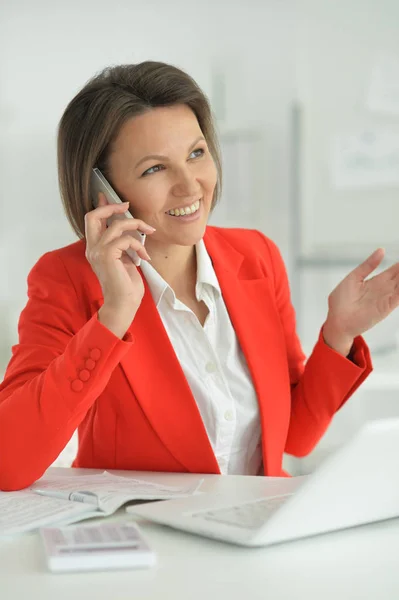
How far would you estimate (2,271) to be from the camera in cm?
388

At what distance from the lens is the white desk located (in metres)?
0.93

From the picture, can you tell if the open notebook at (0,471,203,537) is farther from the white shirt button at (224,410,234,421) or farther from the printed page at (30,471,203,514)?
the white shirt button at (224,410,234,421)

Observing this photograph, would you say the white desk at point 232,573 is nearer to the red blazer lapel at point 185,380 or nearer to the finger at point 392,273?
the red blazer lapel at point 185,380

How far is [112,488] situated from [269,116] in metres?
2.65

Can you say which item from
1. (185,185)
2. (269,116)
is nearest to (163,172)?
(185,185)

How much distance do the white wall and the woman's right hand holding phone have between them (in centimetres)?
224

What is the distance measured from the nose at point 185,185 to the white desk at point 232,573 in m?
0.79

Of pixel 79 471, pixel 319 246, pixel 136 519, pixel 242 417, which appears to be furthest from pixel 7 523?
pixel 319 246

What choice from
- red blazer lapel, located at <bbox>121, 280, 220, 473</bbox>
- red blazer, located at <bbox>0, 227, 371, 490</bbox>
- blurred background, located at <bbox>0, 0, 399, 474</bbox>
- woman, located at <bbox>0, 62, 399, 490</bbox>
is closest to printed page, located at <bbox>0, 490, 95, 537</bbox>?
red blazer, located at <bbox>0, 227, 371, 490</bbox>

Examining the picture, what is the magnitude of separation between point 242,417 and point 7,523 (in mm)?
683

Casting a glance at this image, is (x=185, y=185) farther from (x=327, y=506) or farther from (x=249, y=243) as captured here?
(x=327, y=506)

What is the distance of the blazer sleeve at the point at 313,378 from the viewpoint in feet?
6.09

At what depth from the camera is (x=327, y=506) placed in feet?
3.53

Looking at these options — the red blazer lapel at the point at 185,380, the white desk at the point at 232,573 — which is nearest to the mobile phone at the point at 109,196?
the red blazer lapel at the point at 185,380
